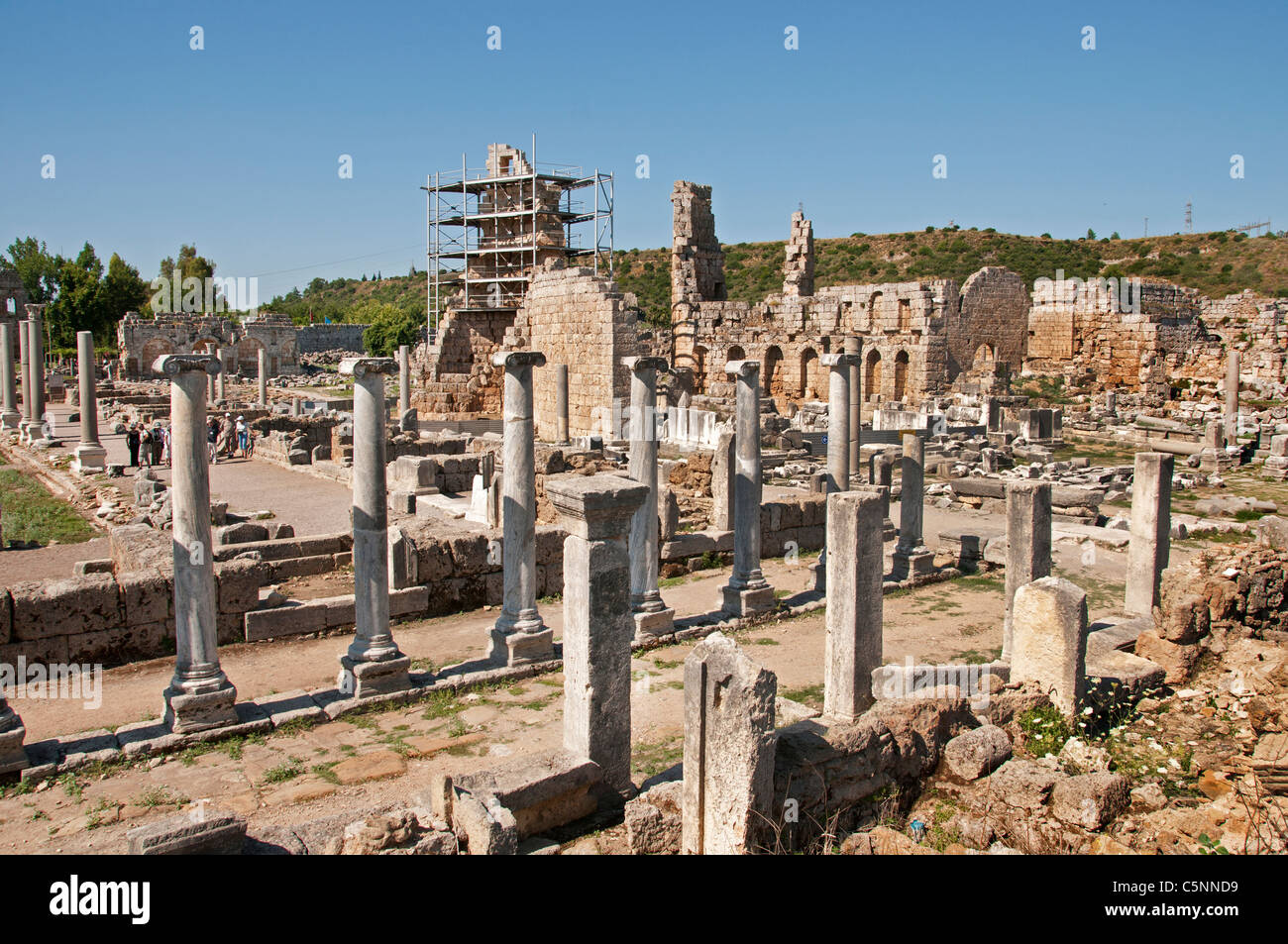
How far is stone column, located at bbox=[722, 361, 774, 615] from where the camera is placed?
1038cm

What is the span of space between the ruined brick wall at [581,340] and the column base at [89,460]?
10.6 m

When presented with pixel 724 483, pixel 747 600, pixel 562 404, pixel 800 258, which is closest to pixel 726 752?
pixel 747 600

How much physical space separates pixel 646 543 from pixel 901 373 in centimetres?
2526

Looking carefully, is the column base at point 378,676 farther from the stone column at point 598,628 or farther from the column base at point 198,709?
the stone column at point 598,628

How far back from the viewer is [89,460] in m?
21.9

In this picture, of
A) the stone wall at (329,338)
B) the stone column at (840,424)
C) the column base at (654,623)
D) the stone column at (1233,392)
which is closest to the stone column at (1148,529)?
the stone column at (840,424)

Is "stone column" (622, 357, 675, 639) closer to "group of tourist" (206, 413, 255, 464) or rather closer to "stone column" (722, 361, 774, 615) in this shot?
"stone column" (722, 361, 774, 615)

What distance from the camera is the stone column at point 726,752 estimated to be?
15.9ft

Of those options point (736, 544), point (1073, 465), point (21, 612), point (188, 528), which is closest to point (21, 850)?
point (188, 528)

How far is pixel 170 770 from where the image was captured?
661 centimetres

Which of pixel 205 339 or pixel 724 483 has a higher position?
pixel 205 339

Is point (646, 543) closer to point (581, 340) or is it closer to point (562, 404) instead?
point (562, 404)

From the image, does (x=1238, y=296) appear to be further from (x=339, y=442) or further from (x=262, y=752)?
(x=262, y=752)

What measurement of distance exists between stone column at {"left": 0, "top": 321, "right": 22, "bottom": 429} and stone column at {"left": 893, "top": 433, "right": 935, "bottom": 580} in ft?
93.4
